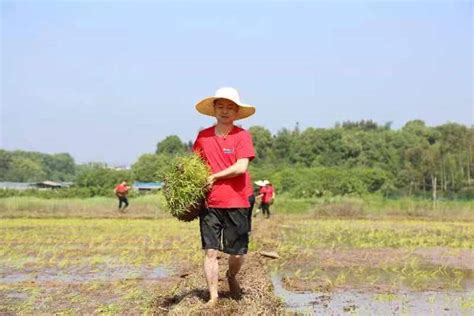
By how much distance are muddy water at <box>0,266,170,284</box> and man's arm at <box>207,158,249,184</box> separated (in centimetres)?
381

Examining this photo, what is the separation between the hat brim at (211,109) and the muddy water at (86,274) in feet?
12.0

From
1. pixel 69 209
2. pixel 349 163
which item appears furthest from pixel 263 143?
pixel 69 209

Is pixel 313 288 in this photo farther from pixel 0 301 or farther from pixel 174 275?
pixel 0 301

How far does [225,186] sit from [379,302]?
8.90ft

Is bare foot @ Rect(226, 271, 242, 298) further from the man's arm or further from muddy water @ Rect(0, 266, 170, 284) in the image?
muddy water @ Rect(0, 266, 170, 284)

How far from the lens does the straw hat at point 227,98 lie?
4914 mm

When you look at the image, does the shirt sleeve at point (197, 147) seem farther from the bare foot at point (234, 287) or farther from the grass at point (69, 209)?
the grass at point (69, 209)

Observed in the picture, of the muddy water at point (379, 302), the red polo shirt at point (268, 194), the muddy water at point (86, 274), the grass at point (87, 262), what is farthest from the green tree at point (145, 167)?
the muddy water at point (379, 302)

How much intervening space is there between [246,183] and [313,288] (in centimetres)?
298

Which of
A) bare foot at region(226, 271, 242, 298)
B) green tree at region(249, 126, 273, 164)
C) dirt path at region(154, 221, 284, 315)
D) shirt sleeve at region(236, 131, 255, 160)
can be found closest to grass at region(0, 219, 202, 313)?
dirt path at region(154, 221, 284, 315)

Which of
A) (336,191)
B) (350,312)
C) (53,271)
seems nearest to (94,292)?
(53,271)

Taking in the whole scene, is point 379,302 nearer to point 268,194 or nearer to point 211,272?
point 211,272

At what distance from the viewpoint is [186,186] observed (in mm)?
4762

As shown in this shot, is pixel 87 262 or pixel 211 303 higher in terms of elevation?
pixel 211 303
